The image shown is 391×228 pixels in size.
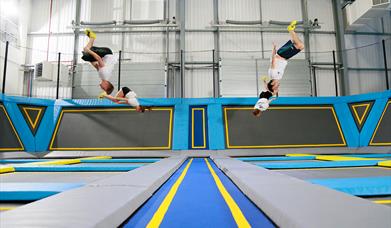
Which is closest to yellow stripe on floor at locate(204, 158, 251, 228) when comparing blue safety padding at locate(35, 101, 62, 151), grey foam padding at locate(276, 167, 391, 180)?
grey foam padding at locate(276, 167, 391, 180)

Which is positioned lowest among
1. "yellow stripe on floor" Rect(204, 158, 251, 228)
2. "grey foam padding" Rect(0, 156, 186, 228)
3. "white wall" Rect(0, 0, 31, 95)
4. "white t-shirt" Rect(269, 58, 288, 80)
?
"yellow stripe on floor" Rect(204, 158, 251, 228)

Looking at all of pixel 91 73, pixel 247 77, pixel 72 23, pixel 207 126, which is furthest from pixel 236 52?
pixel 72 23

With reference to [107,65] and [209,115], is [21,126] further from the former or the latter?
[209,115]

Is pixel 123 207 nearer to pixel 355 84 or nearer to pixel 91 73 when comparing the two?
pixel 91 73

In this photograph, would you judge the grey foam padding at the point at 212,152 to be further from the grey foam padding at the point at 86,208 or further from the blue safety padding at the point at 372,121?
the grey foam padding at the point at 86,208

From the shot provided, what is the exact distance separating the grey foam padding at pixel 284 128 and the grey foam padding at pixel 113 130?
7.02 feet

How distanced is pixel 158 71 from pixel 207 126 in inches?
133

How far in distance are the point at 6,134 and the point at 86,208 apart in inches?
268

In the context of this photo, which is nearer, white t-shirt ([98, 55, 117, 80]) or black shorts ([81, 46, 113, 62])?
black shorts ([81, 46, 113, 62])

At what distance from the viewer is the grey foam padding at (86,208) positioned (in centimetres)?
117

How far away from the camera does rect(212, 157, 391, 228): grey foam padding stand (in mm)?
1124

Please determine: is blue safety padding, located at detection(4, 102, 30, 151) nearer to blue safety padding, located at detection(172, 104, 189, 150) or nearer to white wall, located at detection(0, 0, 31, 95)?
white wall, located at detection(0, 0, 31, 95)

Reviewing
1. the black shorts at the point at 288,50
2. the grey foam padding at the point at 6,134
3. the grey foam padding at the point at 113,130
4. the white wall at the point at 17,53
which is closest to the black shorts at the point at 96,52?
the grey foam padding at the point at 113,130

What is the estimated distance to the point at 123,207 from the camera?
1.47 meters
